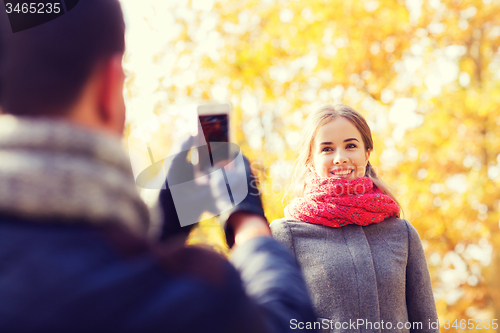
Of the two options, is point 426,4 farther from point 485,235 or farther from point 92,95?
point 92,95

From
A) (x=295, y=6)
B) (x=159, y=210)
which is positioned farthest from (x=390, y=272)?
(x=295, y=6)

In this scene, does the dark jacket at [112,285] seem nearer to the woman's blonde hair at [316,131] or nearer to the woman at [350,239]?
the woman at [350,239]

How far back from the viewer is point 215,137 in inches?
30.8

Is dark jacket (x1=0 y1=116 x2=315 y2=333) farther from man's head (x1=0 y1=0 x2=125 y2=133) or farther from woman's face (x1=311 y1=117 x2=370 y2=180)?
woman's face (x1=311 y1=117 x2=370 y2=180)

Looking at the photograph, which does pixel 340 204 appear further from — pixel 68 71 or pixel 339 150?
pixel 68 71

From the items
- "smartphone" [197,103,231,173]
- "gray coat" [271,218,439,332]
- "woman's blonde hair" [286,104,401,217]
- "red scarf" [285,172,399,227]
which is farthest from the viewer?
"woman's blonde hair" [286,104,401,217]

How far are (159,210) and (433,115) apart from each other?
206 inches

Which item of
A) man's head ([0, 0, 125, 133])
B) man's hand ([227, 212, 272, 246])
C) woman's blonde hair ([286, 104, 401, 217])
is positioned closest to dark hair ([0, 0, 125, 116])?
man's head ([0, 0, 125, 133])

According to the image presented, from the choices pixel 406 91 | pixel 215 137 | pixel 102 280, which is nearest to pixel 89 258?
pixel 102 280

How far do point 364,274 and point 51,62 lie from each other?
159 centimetres

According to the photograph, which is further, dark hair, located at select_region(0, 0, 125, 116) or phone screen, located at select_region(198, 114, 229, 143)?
phone screen, located at select_region(198, 114, 229, 143)

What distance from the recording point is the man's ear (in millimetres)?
582

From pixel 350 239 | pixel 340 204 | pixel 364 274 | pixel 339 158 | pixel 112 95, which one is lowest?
pixel 364 274

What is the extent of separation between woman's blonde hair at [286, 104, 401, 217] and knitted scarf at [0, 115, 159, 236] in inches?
63.5
